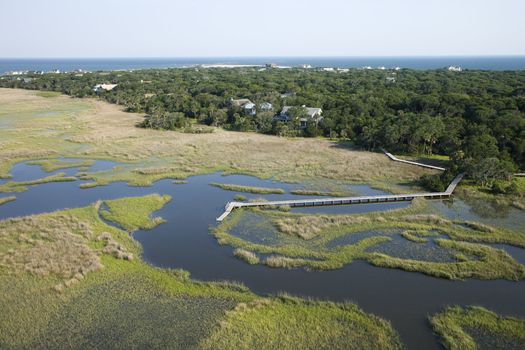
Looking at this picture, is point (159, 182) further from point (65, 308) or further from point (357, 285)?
point (357, 285)

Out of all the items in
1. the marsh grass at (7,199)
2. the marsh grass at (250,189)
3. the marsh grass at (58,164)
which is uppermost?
the marsh grass at (58,164)

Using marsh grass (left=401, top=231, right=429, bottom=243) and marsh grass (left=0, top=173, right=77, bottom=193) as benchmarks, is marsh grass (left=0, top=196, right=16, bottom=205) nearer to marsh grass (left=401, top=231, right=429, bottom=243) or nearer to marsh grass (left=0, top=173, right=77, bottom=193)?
marsh grass (left=0, top=173, right=77, bottom=193)

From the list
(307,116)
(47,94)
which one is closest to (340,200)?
(307,116)

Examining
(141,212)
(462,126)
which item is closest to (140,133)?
(141,212)

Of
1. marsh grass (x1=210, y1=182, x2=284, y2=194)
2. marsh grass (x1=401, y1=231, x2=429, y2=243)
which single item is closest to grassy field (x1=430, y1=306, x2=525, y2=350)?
marsh grass (x1=401, y1=231, x2=429, y2=243)

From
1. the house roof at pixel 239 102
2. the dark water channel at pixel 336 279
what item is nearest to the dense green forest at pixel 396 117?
the house roof at pixel 239 102

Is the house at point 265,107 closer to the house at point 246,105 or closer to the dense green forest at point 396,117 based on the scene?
the house at point 246,105
